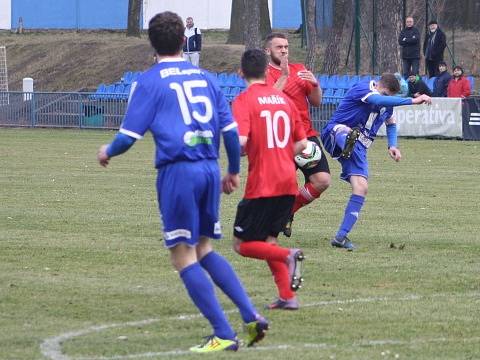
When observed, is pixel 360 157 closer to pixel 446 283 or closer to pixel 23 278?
pixel 446 283

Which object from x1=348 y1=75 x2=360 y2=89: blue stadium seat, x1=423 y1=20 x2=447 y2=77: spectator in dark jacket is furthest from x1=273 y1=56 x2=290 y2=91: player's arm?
x1=348 y1=75 x2=360 y2=89: blue stadium seat

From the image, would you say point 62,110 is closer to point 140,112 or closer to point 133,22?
point 133,22

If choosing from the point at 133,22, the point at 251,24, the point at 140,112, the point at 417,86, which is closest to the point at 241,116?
the point at 140,112

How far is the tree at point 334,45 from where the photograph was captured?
1521 inches

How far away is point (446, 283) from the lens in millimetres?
9742

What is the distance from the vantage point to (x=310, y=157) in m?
11.5

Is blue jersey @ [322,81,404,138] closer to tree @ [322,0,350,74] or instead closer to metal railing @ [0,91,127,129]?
metal railing @ [0,91,127,129]

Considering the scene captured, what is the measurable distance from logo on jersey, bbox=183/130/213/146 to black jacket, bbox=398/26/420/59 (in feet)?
78.8

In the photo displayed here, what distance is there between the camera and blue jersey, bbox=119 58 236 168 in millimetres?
7078

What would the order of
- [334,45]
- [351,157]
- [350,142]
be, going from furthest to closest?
[334,45] < [351,157] < [350,142]

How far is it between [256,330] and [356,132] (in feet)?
16.2

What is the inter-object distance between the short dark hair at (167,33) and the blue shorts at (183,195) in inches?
25.9

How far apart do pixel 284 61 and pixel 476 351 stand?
3.98 metres

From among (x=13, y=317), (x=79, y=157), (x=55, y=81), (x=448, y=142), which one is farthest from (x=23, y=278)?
(x=55, y=81)
